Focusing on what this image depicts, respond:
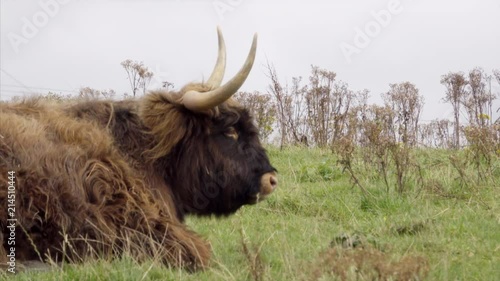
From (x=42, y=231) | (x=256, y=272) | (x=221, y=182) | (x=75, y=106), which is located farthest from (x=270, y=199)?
(x=256, y=272)

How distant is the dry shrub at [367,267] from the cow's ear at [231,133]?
89.1 inches

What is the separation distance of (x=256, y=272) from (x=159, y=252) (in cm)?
116

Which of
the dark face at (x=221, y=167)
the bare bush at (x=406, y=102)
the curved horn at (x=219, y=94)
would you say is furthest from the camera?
the bare bush at (x=406, y=102)

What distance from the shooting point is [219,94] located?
19.0 ft

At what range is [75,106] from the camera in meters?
6.21

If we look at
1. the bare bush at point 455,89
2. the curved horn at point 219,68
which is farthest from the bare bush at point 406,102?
the curved horn at point 219,68

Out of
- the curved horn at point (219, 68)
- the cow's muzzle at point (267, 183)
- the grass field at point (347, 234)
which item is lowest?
the grass field at point (347, 234)

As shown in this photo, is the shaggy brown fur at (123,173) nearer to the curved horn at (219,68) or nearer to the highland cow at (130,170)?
the highland cow at (130,170)

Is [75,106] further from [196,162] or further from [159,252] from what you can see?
[159,252]

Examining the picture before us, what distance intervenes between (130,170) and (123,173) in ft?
0.37

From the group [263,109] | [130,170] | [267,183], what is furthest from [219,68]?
[263,109]

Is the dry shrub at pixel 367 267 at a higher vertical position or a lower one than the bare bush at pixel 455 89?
lower

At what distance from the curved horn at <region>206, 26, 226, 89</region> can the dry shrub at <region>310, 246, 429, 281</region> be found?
2795mm

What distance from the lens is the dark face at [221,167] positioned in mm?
6043
